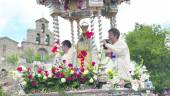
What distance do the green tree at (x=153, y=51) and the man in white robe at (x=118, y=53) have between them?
35442 millimetres

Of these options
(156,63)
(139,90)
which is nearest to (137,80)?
(139,90)

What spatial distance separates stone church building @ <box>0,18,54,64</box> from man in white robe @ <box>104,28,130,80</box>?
8679 cm

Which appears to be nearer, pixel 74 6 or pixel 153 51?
pixel 74 6

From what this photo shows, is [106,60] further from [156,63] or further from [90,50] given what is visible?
[156,63]

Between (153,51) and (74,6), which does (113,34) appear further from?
(153,51)

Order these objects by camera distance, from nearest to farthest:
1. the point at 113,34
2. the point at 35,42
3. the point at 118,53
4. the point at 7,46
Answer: the point at 118,53 < the point at 113,34 < the point at 7,46 < the point at 35,42

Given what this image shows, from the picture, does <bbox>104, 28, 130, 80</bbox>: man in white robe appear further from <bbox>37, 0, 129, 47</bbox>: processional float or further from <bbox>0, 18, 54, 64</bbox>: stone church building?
<bbox>0, 18, 54, 64</bbox>: stone church building

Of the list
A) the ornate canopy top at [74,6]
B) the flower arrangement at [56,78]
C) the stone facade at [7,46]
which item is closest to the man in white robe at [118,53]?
the flower arrangement at [56,78]

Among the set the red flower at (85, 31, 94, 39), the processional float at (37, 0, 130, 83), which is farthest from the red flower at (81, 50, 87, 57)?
the processional float at (37, 0, 130, 83)

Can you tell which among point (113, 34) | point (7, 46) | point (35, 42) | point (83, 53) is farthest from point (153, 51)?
point (35, 42)

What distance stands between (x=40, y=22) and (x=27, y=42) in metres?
4.33

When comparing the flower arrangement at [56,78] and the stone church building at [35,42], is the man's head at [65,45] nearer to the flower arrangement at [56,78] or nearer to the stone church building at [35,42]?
the flower arrangement at [56,78]

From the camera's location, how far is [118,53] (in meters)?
16.1

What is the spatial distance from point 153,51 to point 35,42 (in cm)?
5595
